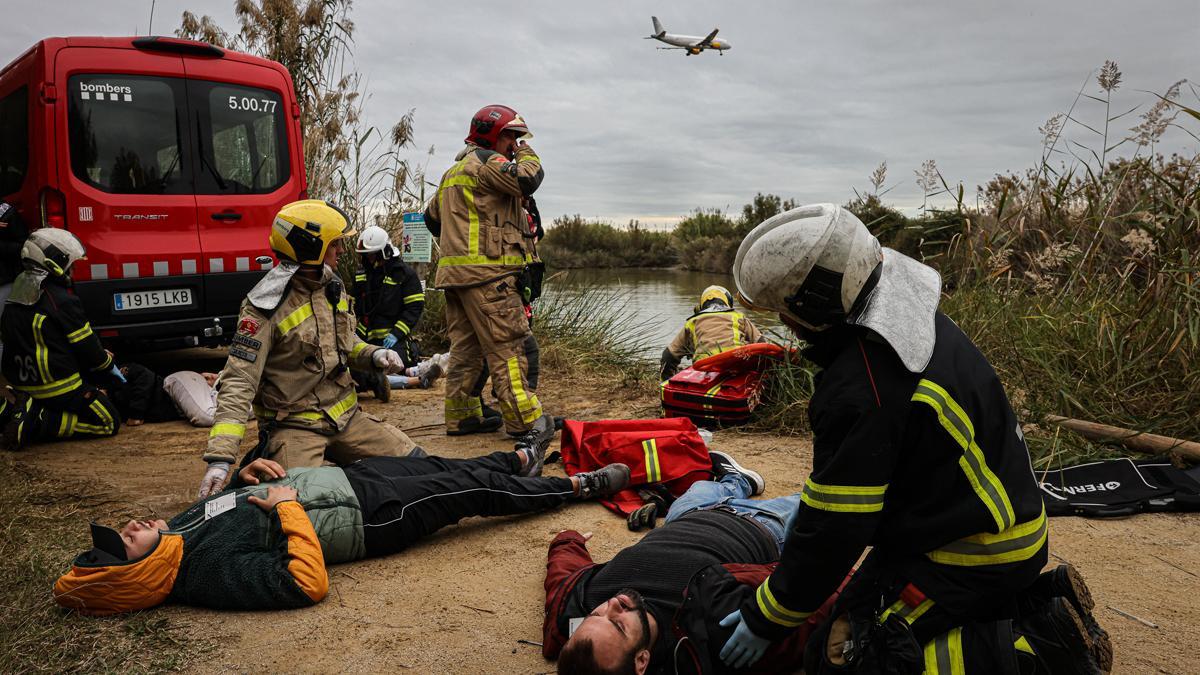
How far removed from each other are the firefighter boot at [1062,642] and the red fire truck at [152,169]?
20.5 feet

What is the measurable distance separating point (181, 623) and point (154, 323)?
4048mm

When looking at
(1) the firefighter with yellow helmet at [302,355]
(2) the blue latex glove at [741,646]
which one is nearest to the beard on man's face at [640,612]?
(2) the blue latex glove at [741,646]

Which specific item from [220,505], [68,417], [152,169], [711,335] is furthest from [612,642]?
[152,169]

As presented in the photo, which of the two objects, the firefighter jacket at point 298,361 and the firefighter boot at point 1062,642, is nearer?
the firefighter boot at point 1062,642

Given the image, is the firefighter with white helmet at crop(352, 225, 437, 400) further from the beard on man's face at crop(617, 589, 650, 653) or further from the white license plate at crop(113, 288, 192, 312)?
the beard on man's face at crop(617, 589, 650, 653)

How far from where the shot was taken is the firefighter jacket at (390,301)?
714cm

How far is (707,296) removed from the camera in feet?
22.5

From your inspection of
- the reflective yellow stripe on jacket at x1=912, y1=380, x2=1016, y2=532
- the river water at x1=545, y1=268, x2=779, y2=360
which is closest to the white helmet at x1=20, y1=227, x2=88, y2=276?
the river water at x1=545, y1=268, x2=779, y2=360

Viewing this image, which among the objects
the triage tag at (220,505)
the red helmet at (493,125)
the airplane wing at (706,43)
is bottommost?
the triage tag at (220,505)

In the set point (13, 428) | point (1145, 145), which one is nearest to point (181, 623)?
point (13, 428)

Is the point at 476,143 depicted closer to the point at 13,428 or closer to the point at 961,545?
the point at 13,428

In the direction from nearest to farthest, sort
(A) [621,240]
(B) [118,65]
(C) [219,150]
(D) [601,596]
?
(D) [601,596], (B) [118,65], (C) [219,150], (A) [621,240]

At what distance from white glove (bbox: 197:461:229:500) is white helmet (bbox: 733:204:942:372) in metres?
2.63

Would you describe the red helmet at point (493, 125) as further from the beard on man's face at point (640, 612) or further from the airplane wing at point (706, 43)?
the airplane wing at point (706, 43)
